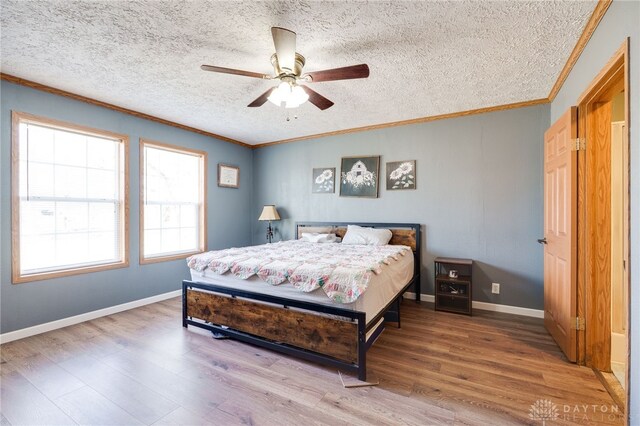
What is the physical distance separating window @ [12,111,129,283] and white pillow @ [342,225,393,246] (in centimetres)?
307

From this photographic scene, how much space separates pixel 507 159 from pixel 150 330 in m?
4.69

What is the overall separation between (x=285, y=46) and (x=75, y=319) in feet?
12.2

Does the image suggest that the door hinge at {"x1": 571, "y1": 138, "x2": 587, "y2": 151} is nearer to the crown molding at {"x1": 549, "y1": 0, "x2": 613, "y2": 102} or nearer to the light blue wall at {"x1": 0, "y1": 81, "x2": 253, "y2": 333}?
the crown molding at {"x1": 549, "y1": 0, "x2": 613, "y2": 102}

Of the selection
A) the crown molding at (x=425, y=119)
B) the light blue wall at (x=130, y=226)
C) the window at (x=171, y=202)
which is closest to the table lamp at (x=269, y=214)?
the light blue wall at (x=130, y=226)

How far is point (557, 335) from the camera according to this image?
2584 mm

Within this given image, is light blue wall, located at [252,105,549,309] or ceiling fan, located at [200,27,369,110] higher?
ceiling fan, located at [200,27,369,110]

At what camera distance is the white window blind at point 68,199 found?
293cm

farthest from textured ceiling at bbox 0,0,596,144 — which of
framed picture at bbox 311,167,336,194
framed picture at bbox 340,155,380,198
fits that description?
framed picture at bbox 311,167,336,194

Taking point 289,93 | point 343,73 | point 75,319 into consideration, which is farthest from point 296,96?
point 75,319

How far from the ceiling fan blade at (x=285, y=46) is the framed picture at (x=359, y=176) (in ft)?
8.27

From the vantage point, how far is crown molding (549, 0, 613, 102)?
5.75ft

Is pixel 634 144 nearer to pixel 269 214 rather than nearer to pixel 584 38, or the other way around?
pixel 584 38

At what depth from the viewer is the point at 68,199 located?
3.19m

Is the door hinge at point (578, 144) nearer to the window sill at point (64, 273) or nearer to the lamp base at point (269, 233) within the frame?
the lamp base at point (269, 233)
